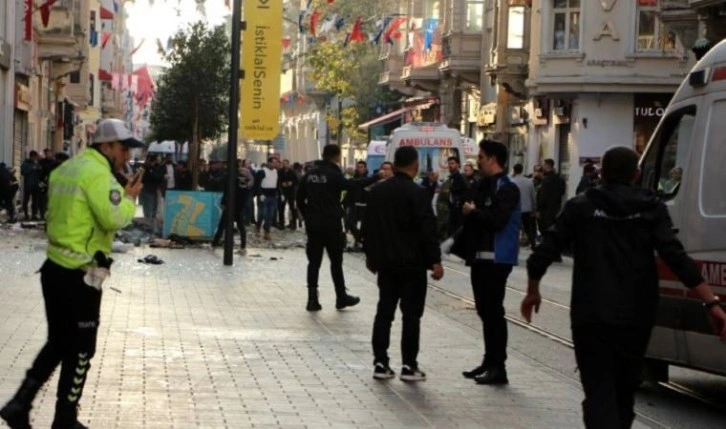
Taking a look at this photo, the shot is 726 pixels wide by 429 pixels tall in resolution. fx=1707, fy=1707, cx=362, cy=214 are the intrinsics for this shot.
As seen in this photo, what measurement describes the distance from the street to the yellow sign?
600 centimetres

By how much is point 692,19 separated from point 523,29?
57.0 feet

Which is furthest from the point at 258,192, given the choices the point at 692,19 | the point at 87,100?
the point at 87,100

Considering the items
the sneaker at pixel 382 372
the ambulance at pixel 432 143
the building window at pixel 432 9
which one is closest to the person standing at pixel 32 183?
the ambulance at pixel 432 143

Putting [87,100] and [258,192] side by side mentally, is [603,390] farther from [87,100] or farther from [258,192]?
[87,100]

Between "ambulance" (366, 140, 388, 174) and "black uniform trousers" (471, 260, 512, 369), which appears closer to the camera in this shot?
"black uniform trousers" (471, 260, 512, 369)

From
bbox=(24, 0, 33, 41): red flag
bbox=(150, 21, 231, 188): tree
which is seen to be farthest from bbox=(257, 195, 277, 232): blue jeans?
bbox=(150, 21, 231, 188): tree

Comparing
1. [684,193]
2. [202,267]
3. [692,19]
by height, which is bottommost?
[202,267]

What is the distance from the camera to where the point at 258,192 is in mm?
38500

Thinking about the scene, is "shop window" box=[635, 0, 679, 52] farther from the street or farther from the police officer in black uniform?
the police officer in black uniform

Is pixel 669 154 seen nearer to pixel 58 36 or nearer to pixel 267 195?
pixel 267 195

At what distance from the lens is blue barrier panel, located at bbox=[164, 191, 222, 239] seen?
3147 centimetres

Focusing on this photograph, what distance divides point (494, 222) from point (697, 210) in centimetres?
166

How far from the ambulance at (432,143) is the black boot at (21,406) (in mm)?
30675

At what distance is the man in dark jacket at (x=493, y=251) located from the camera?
40.2ft
